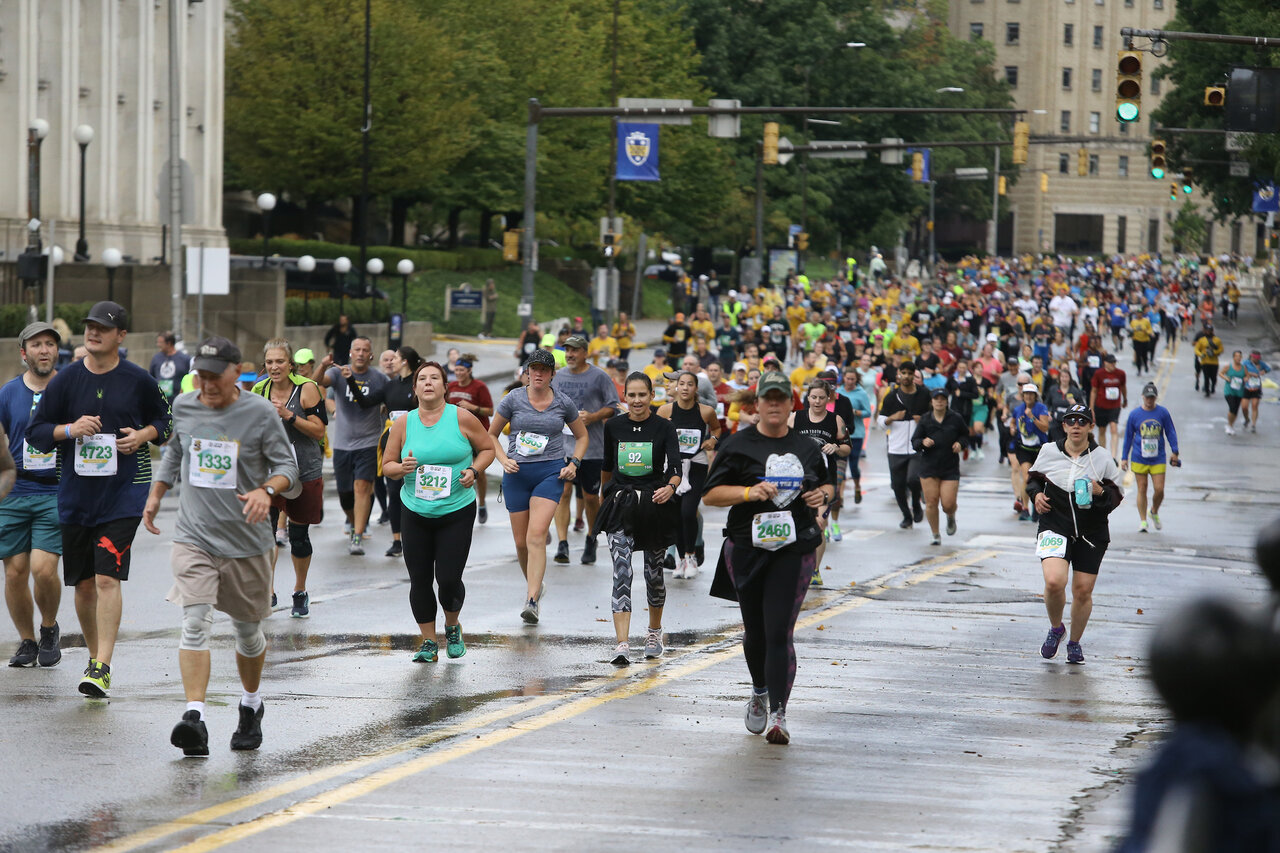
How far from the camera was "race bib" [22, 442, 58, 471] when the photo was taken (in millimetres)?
10000

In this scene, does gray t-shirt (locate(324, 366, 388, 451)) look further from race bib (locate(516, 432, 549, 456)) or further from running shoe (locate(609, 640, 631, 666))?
running shoe (locate(609, 640, 631, 666))

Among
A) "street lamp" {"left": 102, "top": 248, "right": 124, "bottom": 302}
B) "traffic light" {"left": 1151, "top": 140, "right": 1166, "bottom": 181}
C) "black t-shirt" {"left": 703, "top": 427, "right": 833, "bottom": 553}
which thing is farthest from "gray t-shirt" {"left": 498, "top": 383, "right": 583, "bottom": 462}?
"street lamp" {"left": 102, "top": 248, "right": 124, "bottom": 302}

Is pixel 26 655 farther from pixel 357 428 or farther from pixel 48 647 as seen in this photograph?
pixel 357 428

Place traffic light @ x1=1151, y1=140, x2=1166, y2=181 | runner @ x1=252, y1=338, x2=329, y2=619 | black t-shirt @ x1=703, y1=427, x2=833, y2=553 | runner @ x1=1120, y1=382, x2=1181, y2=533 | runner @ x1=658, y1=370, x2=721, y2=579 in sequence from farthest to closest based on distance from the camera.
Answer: traffic light @ x1=1151, y1=140, x2=1166, y2=181 → runner @ x1=1120, y1=382, x2=1181, y2=533 → runner @ x1=658, y1=370, x2=721, y2=579 → runner @ x1=252, y1=338, x2=329, y2=619 → black t-shirt @ x1=703, y1=427, x2=833, y2=553

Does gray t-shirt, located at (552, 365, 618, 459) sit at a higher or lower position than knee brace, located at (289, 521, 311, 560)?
higher

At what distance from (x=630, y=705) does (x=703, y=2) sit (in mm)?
69745

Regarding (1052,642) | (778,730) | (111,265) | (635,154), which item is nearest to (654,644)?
(1052,642)

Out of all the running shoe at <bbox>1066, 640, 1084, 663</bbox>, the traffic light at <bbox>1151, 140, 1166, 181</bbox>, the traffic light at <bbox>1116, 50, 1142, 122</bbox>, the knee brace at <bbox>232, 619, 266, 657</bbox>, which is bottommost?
the running shoe at <bbox>1066, 640, 1084, 663</bbox>

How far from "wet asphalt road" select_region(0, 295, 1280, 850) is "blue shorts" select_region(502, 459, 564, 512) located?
83 centimetres

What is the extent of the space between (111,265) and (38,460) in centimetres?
2594

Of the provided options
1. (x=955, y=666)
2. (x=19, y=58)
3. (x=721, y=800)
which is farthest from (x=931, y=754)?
(x=19, y=58)

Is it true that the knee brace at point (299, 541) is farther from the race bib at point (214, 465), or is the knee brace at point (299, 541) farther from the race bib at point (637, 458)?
the race bib at point (214, 465)

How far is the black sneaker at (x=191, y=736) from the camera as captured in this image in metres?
7.72

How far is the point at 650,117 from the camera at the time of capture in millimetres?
31719
